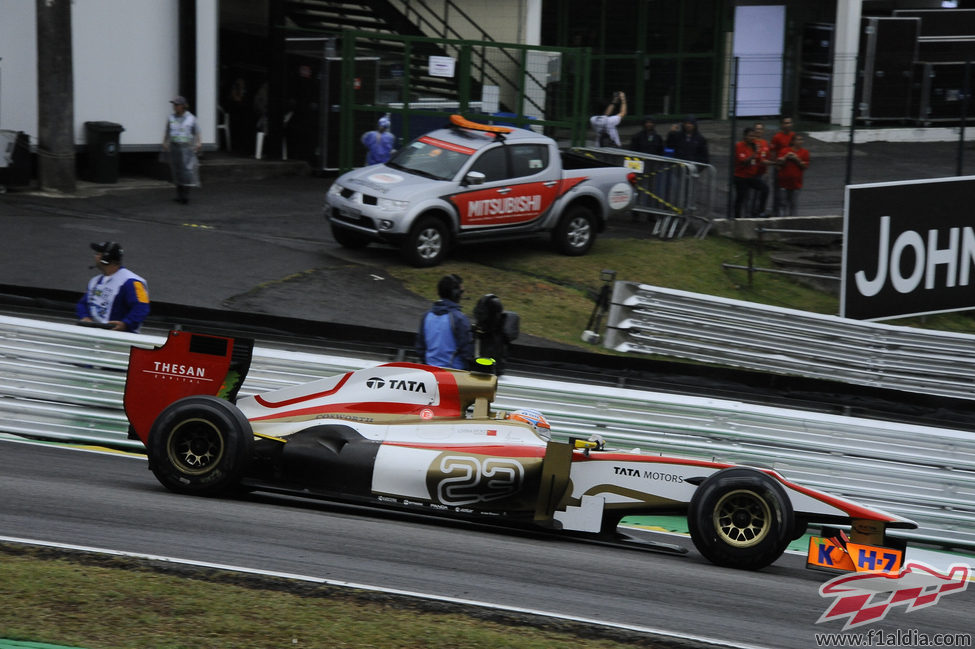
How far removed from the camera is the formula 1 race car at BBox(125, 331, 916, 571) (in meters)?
7.15

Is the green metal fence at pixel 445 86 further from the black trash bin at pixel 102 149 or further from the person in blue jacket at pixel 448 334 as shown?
the person in blue jacket at pixel 448 334

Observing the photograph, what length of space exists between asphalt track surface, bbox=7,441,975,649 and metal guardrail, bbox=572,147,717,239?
42.3 feet

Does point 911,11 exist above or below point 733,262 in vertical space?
above

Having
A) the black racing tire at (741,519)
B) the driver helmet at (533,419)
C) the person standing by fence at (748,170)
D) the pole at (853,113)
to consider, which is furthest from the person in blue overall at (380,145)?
the black racing tire at (741,519)

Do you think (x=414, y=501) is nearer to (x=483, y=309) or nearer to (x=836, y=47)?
(x=483, y=309)

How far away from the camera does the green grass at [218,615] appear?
5.09m

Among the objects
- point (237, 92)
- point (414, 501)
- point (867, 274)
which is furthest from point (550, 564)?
point (237, 92)

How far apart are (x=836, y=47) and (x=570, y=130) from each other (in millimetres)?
12219

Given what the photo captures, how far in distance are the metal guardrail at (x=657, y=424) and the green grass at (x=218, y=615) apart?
326cm

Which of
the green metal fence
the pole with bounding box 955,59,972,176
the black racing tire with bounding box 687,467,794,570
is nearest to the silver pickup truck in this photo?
the green metal fence

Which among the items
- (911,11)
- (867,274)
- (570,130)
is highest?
(911,11)

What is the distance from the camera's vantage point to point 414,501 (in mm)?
7340

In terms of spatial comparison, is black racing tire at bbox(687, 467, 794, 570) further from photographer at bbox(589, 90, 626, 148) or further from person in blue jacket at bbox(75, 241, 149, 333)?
photographer at bbox(589, 90, 626, 148)

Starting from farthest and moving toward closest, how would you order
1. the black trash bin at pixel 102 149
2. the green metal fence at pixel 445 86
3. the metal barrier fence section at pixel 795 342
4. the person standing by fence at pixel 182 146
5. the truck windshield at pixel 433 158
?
the green metal fence at pixel 445 86 < the black trash bin at pixel 102 149 < the person standing by fence at pixel 182 146 < the truck windshield at pixel 433 158 < the metal barrier fence section at pixel 795 342
